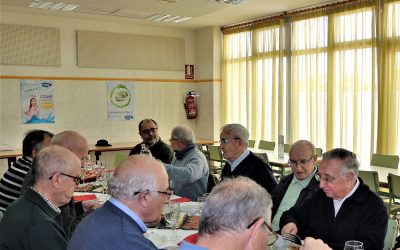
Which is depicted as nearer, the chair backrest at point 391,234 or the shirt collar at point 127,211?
the shirt collar at point 127,211

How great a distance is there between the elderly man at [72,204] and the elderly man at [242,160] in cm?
137

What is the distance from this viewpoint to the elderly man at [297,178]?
3396 millimetres

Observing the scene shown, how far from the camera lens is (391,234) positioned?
2654 millimetres

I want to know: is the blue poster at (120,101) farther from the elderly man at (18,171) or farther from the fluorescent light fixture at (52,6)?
the elderly man at (18,171)

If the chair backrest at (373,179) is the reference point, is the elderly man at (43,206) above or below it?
above

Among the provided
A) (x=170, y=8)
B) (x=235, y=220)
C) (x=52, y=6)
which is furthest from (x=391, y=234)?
(x=52, y=6)

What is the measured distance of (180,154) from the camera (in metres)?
4.57

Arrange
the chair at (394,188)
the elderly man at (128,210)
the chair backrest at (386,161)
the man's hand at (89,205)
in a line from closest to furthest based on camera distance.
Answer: the elderly man at (128,210), the man's hand at (89,205), the chair at (394,188), the chair backrest at (386,161)

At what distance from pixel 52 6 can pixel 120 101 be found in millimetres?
Answer: 2762

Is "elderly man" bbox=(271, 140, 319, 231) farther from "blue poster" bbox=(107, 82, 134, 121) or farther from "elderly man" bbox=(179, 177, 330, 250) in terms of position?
"blue poster" bbox=(107, 82, 134, 121)

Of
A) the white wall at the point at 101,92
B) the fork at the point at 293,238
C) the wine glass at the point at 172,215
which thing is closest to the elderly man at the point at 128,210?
the wine glass at the point at 172,215

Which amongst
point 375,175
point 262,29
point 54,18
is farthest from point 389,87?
point 54,18

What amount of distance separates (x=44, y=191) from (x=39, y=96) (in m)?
6.66

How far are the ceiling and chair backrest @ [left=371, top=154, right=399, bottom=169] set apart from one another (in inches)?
121
